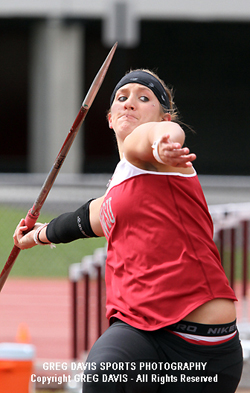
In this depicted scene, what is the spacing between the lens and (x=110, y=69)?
59.0 feet

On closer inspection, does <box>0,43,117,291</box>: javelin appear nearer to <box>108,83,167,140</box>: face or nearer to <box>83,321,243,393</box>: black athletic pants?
<box>108,83,167,140</box>: face

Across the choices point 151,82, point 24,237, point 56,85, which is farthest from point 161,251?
point 56,85

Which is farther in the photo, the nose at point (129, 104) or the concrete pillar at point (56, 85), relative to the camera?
the concrete pillar at point (56, 85)

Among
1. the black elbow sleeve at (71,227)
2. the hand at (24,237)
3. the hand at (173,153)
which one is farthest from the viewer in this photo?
the hand at (24,237)

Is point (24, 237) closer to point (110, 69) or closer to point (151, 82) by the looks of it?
point (151, 82)

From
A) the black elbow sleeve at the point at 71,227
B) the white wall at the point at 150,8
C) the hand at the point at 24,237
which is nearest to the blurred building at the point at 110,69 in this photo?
the white wall at the point at 150,8

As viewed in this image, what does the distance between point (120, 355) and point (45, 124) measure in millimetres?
16476

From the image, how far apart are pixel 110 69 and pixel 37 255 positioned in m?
9.15

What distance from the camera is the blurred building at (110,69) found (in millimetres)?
17109

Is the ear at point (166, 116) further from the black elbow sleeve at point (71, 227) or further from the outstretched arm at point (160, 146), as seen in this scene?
the black elbow sleeve at point (71, 227)

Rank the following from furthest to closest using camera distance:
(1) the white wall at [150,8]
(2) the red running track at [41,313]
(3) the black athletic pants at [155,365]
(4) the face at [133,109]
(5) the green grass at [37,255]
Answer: (1) the white wall at [150,8] → (5) the green grass at [37,255] → (2) the red running track at [41,313] → (4) the face at [133,109] → (3) the black athletic pants at [155,365]

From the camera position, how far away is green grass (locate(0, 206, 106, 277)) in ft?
31.9

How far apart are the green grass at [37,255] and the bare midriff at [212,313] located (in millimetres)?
7596

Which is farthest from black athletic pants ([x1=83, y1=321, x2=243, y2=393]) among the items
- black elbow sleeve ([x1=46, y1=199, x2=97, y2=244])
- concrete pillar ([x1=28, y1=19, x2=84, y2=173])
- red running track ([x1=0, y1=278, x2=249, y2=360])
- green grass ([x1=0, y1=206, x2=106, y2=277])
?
concrete pillar ([x1=28, y1=19, x2=84, y2=173])
